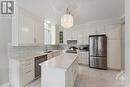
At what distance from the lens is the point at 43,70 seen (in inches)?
91.6

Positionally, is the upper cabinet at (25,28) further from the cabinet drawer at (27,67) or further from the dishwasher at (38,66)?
the cabinet drawer at (27,67)

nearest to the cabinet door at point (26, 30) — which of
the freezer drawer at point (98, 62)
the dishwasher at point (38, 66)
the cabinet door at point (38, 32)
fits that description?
the cabinet door at point (38, 32)

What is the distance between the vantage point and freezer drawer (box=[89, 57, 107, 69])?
5977 mm

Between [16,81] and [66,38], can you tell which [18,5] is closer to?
[16,81]

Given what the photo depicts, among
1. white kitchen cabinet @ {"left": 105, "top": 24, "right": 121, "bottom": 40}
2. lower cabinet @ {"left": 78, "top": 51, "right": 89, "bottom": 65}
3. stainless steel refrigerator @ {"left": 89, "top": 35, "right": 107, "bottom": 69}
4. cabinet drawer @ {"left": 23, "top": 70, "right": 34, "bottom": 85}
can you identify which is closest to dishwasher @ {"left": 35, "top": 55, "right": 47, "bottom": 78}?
cabinet drawer @ {"left": 23, "top": 70, "right": 34, "bottom": 85}

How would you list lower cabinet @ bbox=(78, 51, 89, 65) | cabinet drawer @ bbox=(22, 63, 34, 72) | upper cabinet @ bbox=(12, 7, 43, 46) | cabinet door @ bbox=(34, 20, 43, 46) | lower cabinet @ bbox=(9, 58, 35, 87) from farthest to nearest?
1. lower cabinet @ bbox=(78, 51, 89, 65)
2. cabinet door @ bbox=(34, 20, 43, 46)
3. upper cabinet @ bbox=(12, 7, 43, 46)
4. cabinet drawer @ bbox=(22, 63, 34, 72)
5. lower cabinet @ bbox=(9, 58, 35, 87)

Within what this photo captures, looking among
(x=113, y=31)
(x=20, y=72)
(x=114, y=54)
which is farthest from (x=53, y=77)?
(x=113, y=31)

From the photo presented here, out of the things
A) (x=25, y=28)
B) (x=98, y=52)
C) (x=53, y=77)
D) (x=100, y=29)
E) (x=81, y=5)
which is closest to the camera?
(x=53, y=77)

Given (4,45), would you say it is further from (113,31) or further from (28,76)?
(113,31)

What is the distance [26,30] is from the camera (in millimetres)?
3951

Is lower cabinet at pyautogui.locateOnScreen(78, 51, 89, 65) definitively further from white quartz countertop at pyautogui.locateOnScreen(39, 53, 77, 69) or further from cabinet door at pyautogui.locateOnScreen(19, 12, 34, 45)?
white quartz countertop at pyautogui.locateOnScreen(39, 53, 77, 69)

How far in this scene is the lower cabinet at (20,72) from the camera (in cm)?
331

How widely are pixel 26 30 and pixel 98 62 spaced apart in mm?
3978

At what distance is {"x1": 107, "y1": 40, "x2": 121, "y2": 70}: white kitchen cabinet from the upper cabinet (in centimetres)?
356
